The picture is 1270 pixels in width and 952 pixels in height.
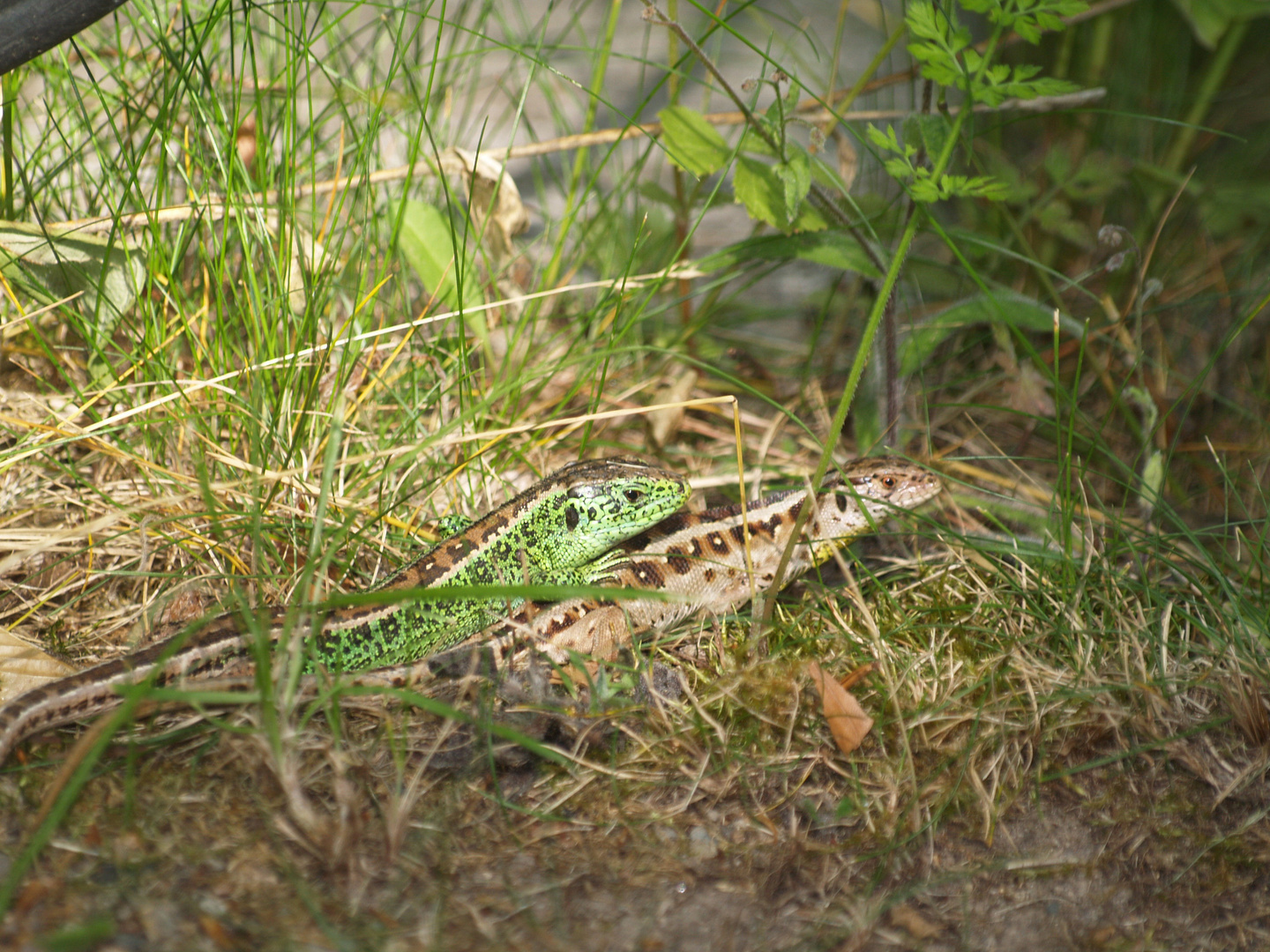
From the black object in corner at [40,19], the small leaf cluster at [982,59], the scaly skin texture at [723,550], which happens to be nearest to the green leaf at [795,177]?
the small leaf cluster at [982,59]

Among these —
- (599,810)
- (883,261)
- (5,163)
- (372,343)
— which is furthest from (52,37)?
(883,261)

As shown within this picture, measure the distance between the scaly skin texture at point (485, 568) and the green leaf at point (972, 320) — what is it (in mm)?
1084

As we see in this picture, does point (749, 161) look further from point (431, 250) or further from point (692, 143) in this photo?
point (431, 250)

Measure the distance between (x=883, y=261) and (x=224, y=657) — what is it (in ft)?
8.44

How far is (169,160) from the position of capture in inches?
153

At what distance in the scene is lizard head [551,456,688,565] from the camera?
3.25m

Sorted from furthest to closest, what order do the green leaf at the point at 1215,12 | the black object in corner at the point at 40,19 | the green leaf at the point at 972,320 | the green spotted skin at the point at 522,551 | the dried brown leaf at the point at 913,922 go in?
1. the green leaf at the point at 1215,12
2. the green leaf at the point at 972,320
3. the green spotted skin at the point at 522,551
4. the black object in corner at the point at 40,19
5. the dried brown leaf at the point at 913,922

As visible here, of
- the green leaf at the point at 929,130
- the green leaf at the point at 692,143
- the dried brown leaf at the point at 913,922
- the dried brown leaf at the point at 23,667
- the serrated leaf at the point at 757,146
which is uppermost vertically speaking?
the green leaf at the point at 692,143

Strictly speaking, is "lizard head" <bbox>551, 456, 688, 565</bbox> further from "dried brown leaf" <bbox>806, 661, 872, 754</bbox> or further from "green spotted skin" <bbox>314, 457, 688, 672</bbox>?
"dried brown leaf" <bbox>806, 661, 872, 754</bbox>

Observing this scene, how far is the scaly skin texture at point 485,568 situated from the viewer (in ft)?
9.14

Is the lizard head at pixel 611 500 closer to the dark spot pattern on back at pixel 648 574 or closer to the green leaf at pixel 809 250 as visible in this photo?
the dark spot pattern on back at pixel 648 574

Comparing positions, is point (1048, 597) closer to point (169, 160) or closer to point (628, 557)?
point (628, 557)

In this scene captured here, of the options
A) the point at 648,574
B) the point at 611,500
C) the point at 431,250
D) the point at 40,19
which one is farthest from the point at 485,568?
the point at 40,19

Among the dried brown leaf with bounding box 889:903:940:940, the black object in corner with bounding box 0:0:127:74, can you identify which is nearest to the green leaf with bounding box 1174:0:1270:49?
the dried brown leaf with bounding box 889:903:940:940
